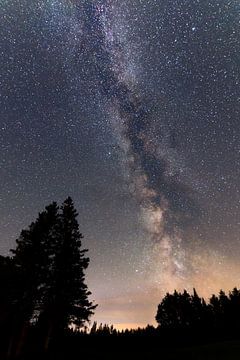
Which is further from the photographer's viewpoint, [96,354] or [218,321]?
[218,321]

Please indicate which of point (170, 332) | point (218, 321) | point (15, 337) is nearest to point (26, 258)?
point (15, 337)

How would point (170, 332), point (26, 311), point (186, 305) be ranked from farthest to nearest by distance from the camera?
1. point (186, 305)
2. point (170, 332)
3. point (26, 311)

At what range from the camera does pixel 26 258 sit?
28.1 metres

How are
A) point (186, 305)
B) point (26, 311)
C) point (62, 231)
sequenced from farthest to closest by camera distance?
point (186, 305), point (62, 231), point (26, 311)

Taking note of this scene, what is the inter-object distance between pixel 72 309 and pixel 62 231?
7.84 m

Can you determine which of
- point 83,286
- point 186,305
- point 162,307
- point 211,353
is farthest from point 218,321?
point 83,286

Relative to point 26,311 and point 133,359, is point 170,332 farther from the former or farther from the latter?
point 26,311

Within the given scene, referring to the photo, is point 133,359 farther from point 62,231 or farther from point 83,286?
point 62,231

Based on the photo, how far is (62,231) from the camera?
33.5 metres

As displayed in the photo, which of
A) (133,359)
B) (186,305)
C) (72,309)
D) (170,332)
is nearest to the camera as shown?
(133,359)

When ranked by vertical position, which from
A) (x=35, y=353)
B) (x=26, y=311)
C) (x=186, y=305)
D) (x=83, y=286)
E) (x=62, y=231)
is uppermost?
(x=186, y=305)

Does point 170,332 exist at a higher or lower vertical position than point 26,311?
higher

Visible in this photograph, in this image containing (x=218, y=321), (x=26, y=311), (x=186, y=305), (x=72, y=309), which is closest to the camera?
(x=26, y=311)

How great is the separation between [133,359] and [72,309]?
7340mm
